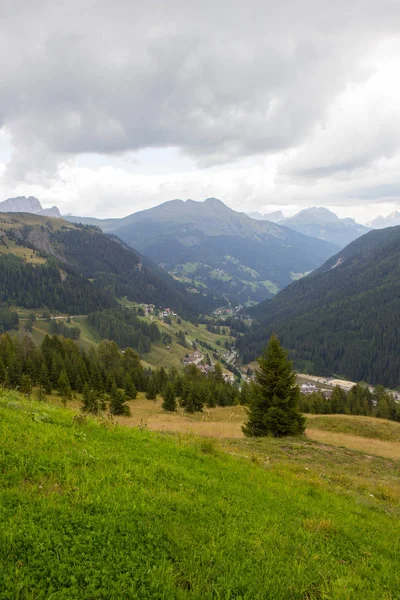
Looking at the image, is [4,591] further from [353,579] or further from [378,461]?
[378,461]

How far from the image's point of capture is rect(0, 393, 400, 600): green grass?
4.58 m

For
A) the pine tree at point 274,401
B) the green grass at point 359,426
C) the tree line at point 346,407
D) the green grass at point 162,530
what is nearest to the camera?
the green grass at point 162,530

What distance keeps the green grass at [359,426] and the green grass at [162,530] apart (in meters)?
29.0

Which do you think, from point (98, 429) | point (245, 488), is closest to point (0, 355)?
point (98, 429)

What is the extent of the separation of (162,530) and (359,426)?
125 ft

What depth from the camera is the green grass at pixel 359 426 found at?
3484cm

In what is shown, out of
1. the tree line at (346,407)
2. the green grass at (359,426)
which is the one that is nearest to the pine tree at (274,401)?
the green grass at (359,426)

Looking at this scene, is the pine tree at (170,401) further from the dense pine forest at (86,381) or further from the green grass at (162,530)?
the green grass at (162,530)

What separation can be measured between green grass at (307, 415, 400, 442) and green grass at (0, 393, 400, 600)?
1143 inches

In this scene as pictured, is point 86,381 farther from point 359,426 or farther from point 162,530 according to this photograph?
point 162,530

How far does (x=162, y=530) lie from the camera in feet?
18.8

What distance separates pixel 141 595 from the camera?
4.39m

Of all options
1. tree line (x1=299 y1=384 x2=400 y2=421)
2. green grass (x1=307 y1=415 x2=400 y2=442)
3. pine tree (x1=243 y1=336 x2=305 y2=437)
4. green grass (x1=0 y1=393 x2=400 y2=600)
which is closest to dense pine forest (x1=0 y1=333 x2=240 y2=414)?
tree line (x1=299 y1=384 x2=400 y2=421)

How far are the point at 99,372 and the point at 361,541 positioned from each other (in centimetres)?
5870
